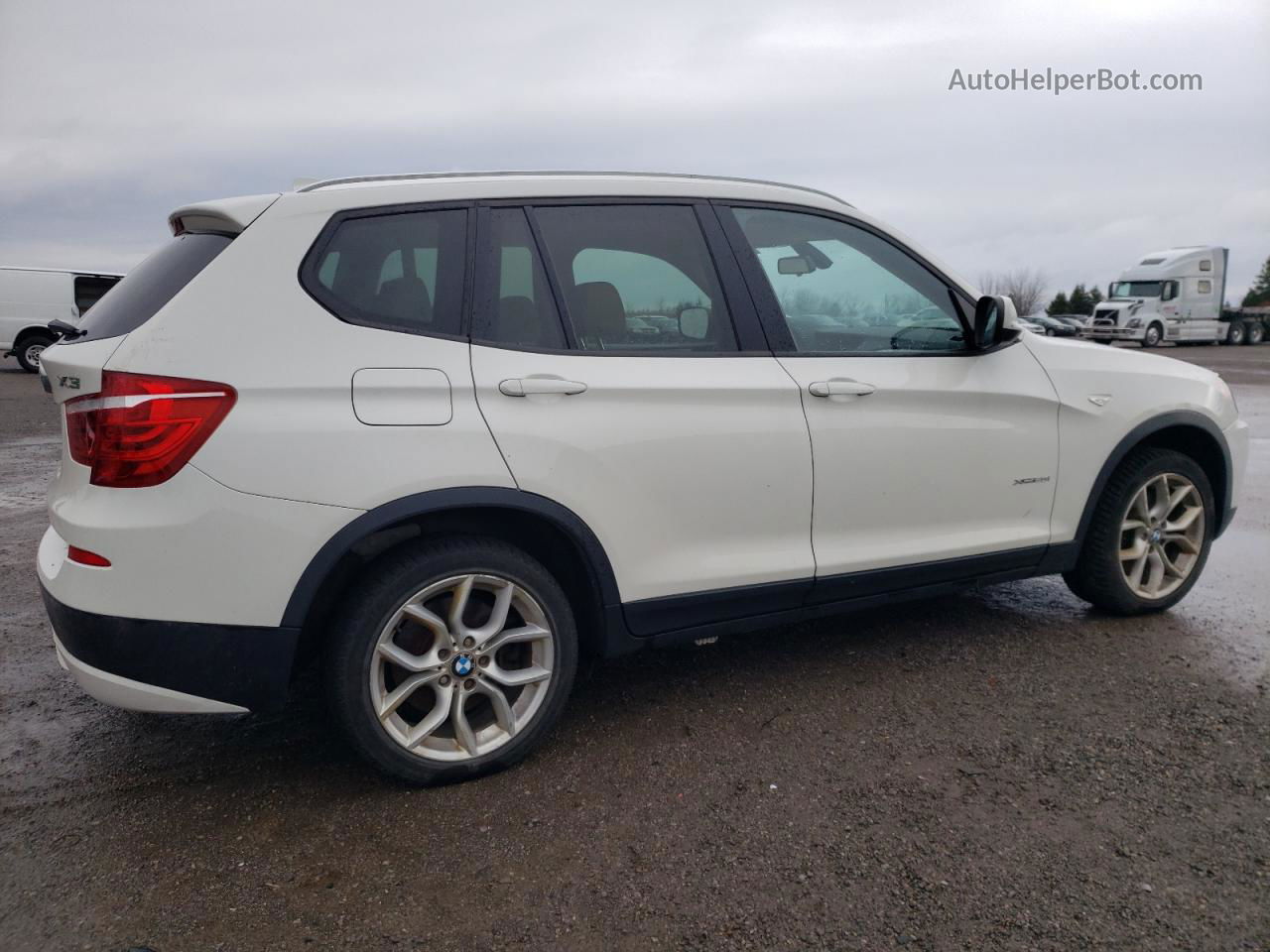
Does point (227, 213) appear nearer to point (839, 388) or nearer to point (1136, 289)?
point (839, 388)

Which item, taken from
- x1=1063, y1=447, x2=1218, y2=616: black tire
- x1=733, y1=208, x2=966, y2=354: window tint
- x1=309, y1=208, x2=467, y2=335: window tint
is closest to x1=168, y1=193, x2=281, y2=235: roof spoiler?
x1=309, y1=208, x2=467, y2=335: window tint

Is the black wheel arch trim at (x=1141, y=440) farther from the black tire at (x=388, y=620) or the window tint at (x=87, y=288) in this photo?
the window tint at (x=87, y=288)

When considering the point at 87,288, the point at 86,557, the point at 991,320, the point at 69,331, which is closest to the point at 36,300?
the point at 87,288

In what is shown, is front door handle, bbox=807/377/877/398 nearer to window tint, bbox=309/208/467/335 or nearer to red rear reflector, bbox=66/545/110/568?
window tint, bbox=309/208/467/335

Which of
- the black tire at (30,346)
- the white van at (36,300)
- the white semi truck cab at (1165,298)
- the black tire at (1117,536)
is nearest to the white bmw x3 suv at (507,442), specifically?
the black tire at (1117,536)

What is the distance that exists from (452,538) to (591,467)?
1.54 ft

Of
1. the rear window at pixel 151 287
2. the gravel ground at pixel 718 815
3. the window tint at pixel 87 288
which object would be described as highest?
the window tint at pixel 87 288

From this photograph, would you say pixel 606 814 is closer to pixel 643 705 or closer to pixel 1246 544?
pixel 643 705

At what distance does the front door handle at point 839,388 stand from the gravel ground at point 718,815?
1.12m

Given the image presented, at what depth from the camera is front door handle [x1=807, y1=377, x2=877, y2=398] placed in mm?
3365

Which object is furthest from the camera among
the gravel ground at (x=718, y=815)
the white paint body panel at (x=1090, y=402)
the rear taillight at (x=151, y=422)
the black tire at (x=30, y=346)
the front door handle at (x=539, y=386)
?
the black tire at (x=30, y=346)

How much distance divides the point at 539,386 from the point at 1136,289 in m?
36.4

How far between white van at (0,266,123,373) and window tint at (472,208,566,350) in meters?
20.1

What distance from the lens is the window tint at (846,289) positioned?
3502 mm
